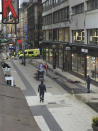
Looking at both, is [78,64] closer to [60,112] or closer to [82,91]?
[82,91]

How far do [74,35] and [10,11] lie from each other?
30.8 metres

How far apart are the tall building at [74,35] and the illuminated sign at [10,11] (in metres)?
21.0

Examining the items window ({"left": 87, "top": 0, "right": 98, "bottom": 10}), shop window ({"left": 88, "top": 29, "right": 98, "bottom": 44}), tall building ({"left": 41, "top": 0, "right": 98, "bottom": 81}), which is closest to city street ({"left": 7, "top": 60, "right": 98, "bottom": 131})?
shop window ({"left": 88, "top": 29, "right": 98, "bottom": 44})

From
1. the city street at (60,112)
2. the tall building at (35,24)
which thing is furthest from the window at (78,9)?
the tall building at (35,24)

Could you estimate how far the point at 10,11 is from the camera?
10.2m

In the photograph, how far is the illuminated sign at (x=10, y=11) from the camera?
10.0 m

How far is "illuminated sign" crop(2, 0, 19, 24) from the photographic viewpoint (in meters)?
10.0

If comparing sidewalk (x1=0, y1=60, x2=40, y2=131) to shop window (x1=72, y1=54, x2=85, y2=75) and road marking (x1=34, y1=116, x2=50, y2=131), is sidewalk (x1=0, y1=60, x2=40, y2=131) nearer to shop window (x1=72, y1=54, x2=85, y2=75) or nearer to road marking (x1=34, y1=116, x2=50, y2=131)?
road marking (x1=34, y1=116, x2=50, y2=131)

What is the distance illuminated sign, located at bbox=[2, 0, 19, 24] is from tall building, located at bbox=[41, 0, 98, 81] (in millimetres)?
20980

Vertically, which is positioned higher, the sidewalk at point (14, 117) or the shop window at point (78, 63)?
the sidewalk at point (14, 117)

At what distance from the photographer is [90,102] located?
22219 millimetres

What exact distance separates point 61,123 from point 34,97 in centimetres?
789

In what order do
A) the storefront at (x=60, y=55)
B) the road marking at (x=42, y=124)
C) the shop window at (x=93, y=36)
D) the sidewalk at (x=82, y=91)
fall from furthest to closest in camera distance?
the storefront at (x=60, y=55)
the shop window at (x=93, y=36)
the sidewalk at (x=82, y=91)
the road marking at (x=42, y=124)

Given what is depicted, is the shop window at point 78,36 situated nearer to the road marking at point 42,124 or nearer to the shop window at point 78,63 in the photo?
the shop window at point 78,63
